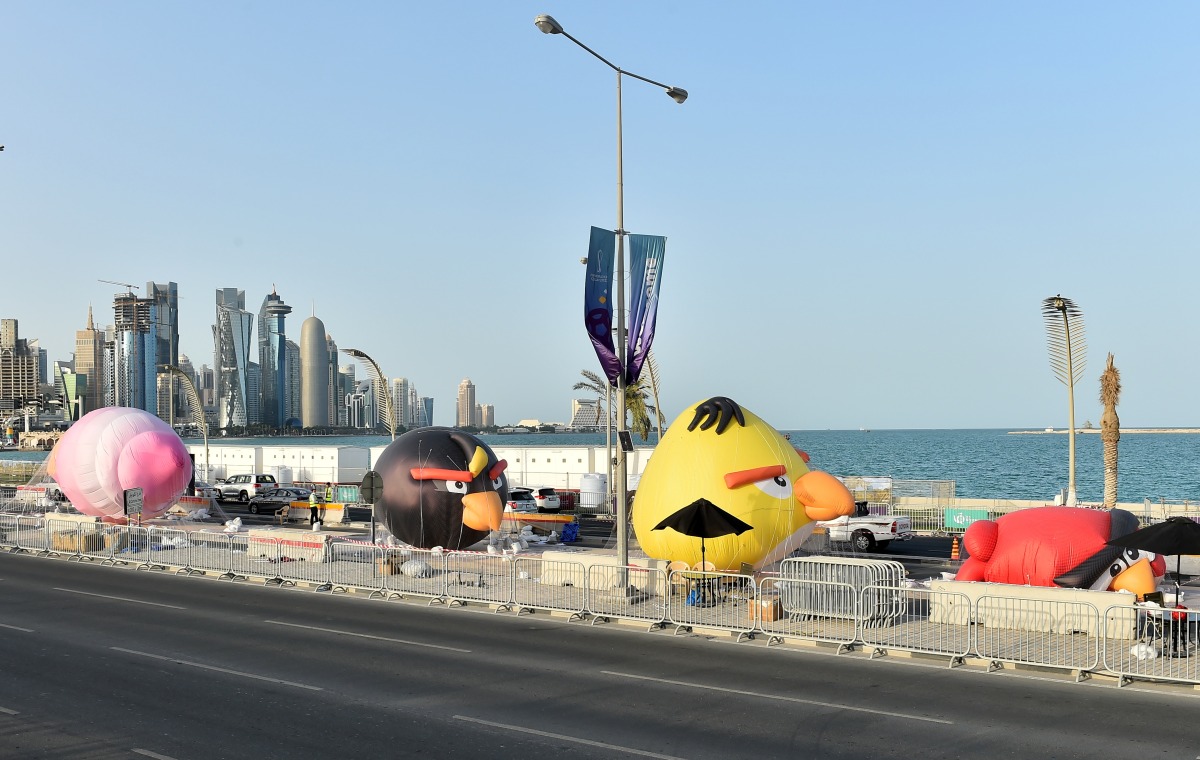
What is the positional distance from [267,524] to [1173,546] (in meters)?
34.0

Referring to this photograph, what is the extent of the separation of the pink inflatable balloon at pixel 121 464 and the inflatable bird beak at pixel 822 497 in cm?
2081

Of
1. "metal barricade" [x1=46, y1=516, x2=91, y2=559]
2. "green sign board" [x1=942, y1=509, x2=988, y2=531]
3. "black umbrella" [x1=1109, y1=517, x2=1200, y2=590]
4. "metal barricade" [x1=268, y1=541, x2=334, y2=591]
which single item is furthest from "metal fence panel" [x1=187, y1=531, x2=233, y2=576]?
"green sign board" [x1=942, y1=509, x2=988, y2=531]

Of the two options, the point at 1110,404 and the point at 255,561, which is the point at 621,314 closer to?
the point at 255,561

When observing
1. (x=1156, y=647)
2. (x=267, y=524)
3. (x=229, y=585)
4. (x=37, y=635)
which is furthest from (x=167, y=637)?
(x=267, y=524)

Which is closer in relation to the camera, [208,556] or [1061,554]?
[1061,554]

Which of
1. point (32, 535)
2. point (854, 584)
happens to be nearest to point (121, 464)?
point (32, 535)

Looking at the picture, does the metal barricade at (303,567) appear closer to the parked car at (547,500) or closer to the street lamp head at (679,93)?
the street lamp head at (679,93)

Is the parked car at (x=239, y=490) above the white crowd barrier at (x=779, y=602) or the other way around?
the other way around

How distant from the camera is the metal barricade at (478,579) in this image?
2209 cm

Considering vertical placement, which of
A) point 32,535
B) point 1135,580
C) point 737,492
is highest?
point 737,492

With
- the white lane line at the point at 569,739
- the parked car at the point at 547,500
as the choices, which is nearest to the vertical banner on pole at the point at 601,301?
the white lane line at the point at 569,739

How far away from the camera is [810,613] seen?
60.4 ft

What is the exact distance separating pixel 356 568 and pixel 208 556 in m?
5.64

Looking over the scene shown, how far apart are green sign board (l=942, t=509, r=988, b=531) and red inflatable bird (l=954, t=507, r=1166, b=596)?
17184mm
